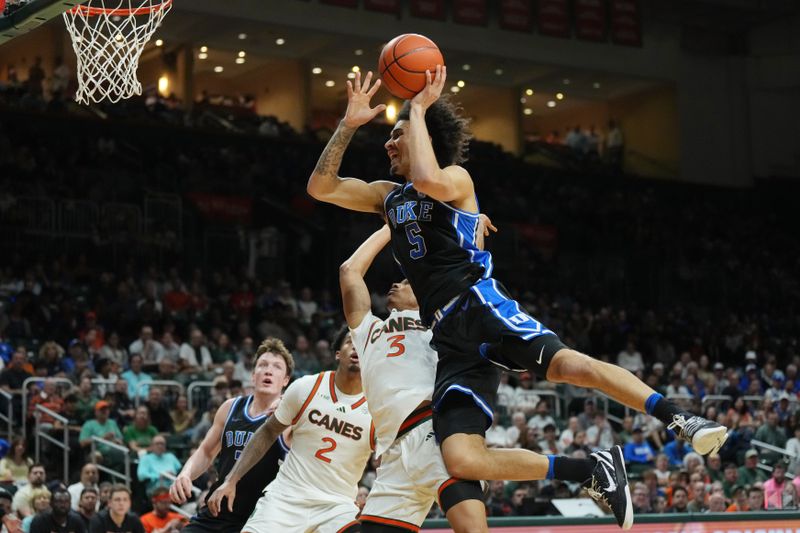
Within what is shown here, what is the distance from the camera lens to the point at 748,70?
1313 inches

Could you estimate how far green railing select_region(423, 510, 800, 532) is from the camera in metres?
10.2

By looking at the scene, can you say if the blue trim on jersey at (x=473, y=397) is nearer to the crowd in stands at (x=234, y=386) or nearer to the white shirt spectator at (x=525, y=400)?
the crowd in stands at (x=234, y=386)

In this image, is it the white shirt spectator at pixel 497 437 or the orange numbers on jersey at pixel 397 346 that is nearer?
the orange numbers on jersey at pixel 397 346

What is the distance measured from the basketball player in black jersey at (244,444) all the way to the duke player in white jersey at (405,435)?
1.66m

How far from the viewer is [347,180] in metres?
6.56

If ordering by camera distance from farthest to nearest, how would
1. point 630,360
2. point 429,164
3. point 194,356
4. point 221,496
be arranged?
point 630,360 < point 194,356 < point 221,496 < point 429,164

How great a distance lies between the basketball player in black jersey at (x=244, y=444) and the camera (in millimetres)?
7844

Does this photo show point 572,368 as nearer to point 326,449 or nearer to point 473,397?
point 473,397

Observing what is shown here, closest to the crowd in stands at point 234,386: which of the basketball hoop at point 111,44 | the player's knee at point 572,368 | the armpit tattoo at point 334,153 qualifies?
the basketball hoop at point 111,44

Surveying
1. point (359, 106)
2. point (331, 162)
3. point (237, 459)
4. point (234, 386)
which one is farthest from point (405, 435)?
point (234, 386)

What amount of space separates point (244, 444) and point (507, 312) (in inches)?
114

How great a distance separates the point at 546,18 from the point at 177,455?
18640mm

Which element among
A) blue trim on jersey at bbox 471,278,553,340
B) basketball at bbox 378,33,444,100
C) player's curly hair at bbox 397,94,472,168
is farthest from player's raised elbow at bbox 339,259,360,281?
basketball at bbox 378,33,444,100

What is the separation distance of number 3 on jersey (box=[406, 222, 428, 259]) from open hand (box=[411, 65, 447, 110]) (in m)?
0.63
